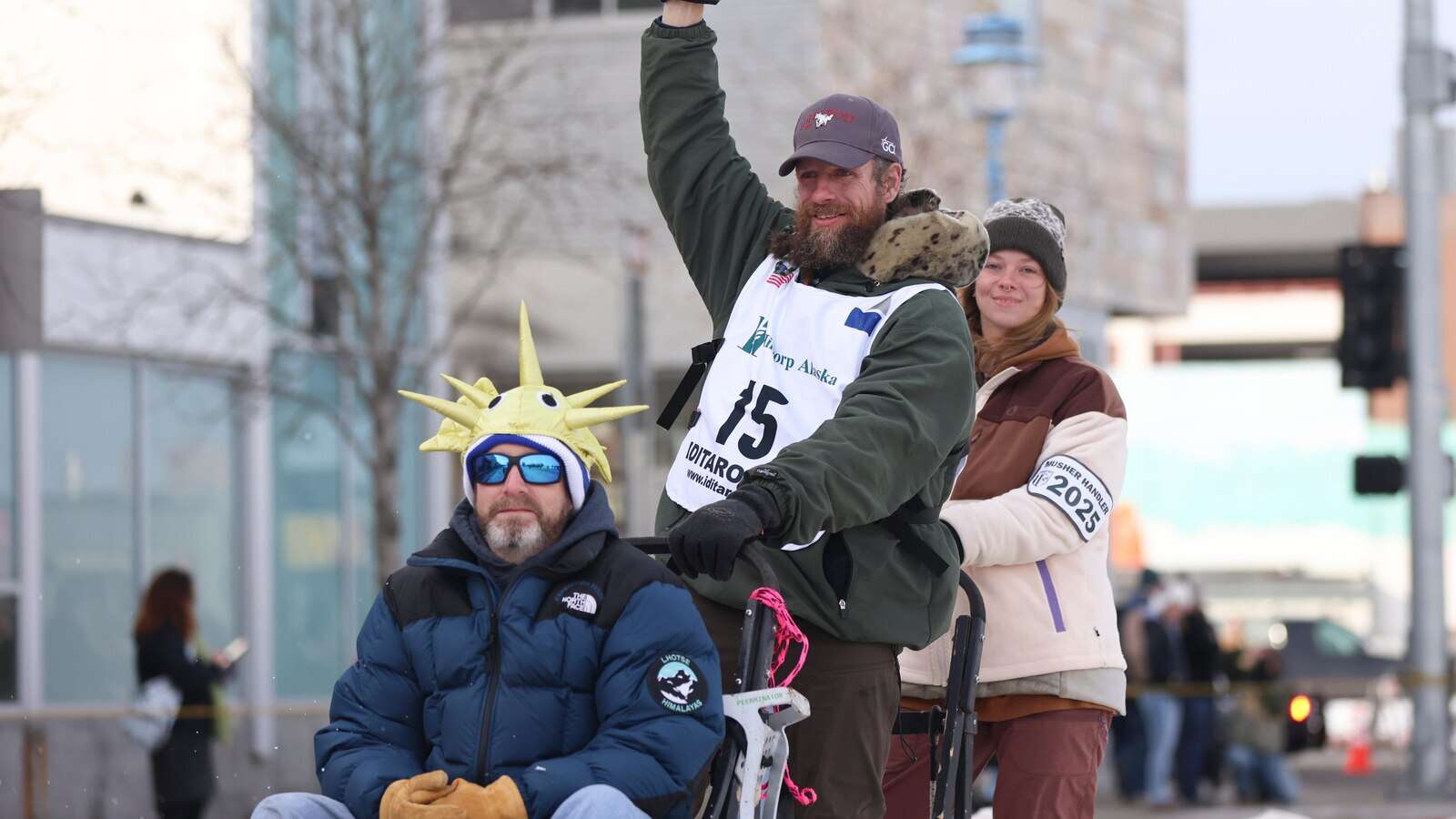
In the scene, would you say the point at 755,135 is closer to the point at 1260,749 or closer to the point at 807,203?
the point at 1260,749

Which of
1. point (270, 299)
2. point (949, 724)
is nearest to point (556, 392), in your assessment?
point (949, 724)

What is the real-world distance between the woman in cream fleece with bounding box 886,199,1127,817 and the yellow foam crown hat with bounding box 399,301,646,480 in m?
1.00

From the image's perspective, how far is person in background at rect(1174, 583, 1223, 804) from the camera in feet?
63.9

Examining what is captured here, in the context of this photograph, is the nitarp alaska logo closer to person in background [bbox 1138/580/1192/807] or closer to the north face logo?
the north face logo

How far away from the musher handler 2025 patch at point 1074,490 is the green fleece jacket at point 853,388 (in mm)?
562

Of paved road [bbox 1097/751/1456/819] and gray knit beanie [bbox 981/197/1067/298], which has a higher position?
gray knit beanie [bbox 981/197/1067/298]

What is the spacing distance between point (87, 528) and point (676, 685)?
14237 mm

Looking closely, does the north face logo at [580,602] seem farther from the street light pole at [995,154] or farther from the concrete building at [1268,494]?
the concrete building at [1268,494]

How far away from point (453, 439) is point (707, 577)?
58 centimetres

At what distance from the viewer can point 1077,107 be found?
33.1 metres

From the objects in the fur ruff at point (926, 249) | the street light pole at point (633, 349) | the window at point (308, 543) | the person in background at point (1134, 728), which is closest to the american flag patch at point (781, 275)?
the fur ruff at point (926, 249)

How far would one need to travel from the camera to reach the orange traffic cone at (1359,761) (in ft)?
79.2

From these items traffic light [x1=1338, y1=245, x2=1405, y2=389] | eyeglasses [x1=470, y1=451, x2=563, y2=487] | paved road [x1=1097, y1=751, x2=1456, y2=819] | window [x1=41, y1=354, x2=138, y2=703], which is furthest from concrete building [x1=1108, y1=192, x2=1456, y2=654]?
eyeglasses [x1=470, y1=451, x2=563, y2=487]

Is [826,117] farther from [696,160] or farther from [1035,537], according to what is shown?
[1035,537]
